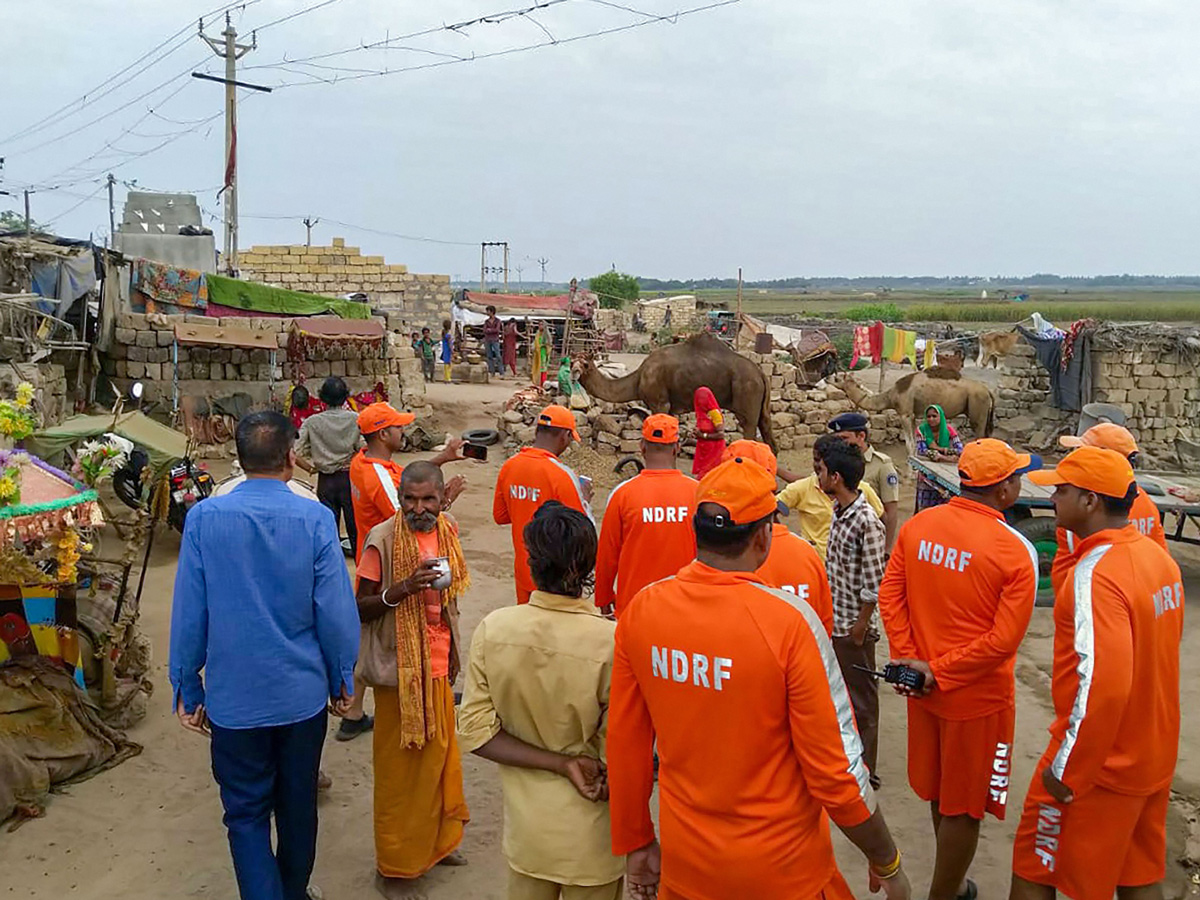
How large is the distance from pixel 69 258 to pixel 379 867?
1146 centimetres

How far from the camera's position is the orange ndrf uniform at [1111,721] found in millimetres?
2971

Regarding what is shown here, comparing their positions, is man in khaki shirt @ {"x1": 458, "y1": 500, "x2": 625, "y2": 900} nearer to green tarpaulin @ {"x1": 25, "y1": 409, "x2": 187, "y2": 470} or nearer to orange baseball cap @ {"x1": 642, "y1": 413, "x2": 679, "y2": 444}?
orange baseball cap @ {"x1": 642, "y1": 413, "x2": 679, "y2": 444}

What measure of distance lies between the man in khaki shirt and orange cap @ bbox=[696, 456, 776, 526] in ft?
1.37

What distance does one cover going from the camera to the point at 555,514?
2.71m

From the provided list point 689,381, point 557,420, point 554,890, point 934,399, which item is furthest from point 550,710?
point 934,399

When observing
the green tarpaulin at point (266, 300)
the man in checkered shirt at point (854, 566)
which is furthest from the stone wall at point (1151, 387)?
the man in checkered shirt at point (854, 566)

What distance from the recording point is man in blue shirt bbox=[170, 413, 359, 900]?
3.27 metres

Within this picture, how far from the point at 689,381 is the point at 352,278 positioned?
17813 mm

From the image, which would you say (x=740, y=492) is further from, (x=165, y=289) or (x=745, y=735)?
(x=165, y=289)

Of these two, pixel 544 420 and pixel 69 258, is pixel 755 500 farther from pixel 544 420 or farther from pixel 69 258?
pixel 69 258

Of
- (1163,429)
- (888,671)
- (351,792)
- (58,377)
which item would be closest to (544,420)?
(351,792)

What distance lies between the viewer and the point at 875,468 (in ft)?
18.9

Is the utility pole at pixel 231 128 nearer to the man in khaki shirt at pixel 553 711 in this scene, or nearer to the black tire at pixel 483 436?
the black tire at pixel 483 436

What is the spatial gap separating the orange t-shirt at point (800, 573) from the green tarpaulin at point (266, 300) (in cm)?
1379
